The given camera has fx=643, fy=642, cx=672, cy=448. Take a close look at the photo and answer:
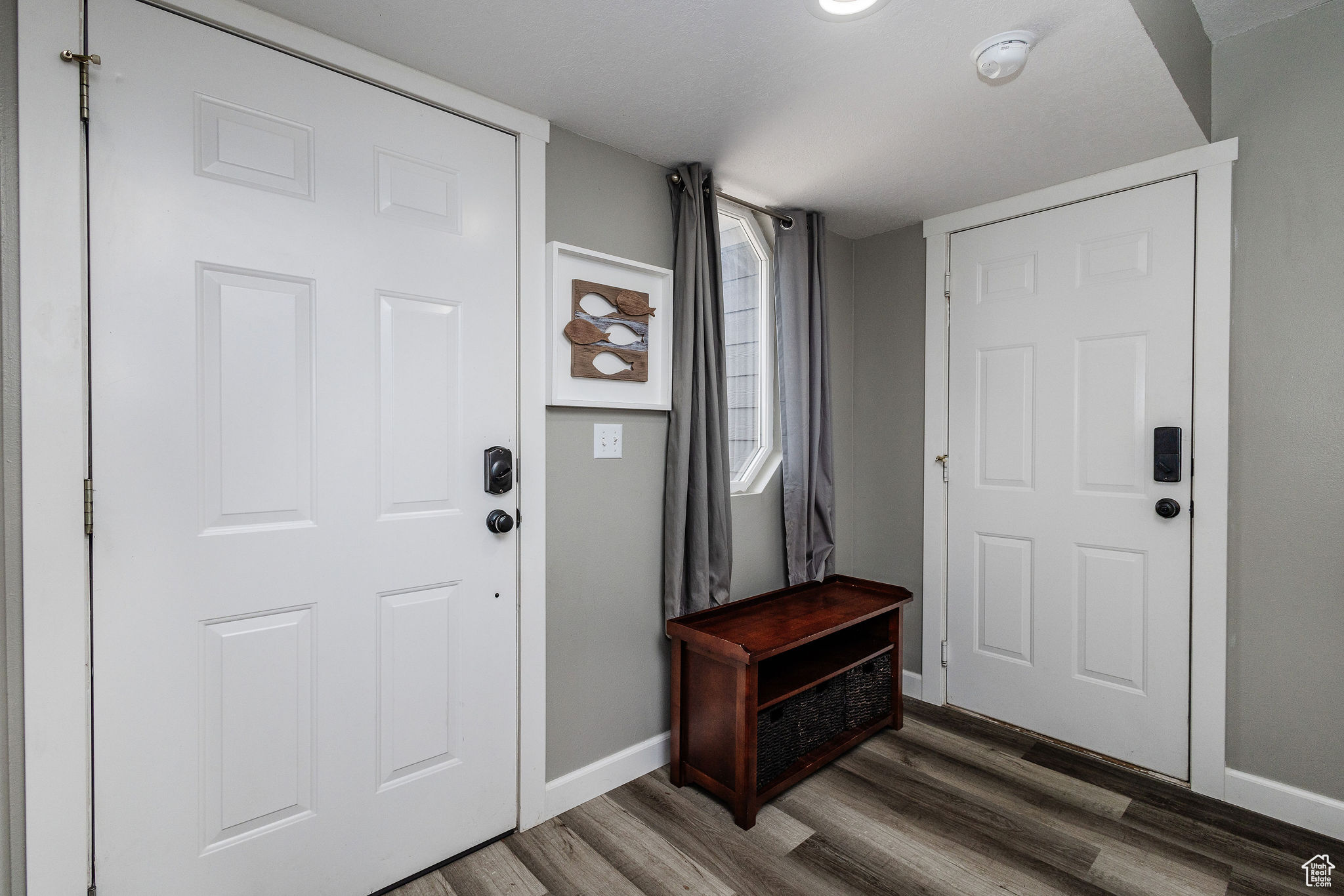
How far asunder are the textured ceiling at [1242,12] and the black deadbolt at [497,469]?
8.29 ft

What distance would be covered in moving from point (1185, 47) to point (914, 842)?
2.48m

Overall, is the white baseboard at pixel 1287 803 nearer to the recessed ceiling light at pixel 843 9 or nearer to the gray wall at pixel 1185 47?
the gray wall at pixel 1185 47

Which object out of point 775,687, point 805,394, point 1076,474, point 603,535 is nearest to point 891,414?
point 805,394

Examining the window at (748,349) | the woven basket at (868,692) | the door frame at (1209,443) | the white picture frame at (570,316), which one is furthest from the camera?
the window at (748,349)

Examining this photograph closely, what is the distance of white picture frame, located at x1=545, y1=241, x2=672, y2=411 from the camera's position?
6.59ft

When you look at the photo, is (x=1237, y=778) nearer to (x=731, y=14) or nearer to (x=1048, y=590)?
(x=1048, y=590)

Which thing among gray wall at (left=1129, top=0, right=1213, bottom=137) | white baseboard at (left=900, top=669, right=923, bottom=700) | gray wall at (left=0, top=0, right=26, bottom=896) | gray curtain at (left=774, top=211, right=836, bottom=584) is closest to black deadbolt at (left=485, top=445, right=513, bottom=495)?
gray wall at (left=0, top=0, right=26, bottom=896)

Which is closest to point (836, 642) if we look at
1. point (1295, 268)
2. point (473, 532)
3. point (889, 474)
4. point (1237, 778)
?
point (889, 474)

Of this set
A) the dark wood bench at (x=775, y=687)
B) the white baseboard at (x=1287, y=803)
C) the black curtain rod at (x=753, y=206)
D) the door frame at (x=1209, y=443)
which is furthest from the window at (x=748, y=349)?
the white baseboard at (x=1287, y=803)

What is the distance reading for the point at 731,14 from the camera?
1.47 metres

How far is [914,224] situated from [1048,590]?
1682 mm

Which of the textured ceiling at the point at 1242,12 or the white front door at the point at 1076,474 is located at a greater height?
the textured ceiling at the point at 1242,12

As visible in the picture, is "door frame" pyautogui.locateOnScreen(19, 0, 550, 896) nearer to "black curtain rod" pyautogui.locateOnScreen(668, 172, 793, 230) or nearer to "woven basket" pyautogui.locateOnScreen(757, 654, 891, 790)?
"black curtain rod" pyautogui.locateOnScreen(668, 172, 793, 230)

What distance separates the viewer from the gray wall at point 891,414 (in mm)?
2951
